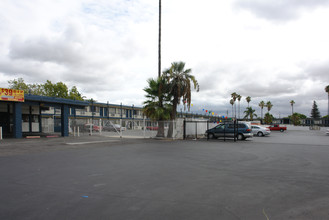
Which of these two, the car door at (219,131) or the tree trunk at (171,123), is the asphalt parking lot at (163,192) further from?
the car door at (219,131)

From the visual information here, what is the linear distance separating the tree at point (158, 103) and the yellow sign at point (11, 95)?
11.6m

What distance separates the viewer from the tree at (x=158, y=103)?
23.4 metres

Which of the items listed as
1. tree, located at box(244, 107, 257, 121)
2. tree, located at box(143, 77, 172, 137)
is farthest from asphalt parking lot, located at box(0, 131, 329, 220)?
tree, located at box(244, 107, 257, 121)

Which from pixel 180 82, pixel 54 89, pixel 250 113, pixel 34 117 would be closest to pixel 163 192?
pixel 180 82

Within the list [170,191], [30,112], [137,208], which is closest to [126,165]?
[170,191]

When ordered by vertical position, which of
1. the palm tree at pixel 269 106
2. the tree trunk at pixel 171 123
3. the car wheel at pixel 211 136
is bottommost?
the car wheel at pixel 211 136

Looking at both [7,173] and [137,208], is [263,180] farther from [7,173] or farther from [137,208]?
[7,173]

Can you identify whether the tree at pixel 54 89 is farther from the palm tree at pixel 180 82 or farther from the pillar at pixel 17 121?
the palm tree at pixel 180 82

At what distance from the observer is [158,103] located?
2395cm

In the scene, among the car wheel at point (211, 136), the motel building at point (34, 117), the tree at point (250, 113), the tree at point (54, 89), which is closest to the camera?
the motel building at point (34, 117)

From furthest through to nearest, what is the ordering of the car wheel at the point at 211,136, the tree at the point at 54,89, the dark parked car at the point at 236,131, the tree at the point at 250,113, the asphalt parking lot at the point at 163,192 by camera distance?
the tree at the point at 250,113 < the tree at the point at 54,89 < the car wheel at the point at 211,136 < the dark parked car at the point at 236,131 < the asphalt parking lot at the point at 163,192

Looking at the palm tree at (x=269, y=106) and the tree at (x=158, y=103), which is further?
the palm tree at (x=269, y=106)

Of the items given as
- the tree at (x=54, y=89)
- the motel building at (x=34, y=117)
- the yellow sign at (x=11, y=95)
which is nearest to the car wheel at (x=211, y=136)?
the motel building at (x=34, y=117)

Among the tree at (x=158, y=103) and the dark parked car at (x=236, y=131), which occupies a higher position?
the tree at (x=158, y=103)
